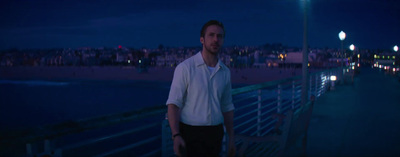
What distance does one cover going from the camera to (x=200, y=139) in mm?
2109

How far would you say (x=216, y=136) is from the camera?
216cm

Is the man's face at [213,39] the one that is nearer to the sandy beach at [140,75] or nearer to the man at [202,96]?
the man at [202,96]

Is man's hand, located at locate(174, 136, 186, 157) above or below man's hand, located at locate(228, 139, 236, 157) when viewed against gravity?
above

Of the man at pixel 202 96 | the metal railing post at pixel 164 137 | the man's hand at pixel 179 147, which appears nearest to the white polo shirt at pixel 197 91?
the man at pixel 202 96

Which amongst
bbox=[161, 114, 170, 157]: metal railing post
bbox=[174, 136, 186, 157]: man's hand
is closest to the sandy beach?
bbox=[161, 114, 170, 157]: metal railing post

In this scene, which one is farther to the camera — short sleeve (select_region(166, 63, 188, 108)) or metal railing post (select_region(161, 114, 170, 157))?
metal railing post (select_region(161, 114, 170, 157))

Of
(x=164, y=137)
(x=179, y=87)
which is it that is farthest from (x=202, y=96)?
(x=164, y=137)

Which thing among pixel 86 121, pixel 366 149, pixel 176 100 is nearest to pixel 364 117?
pixel 366 149

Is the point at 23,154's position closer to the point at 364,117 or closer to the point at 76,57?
the point at 364,117

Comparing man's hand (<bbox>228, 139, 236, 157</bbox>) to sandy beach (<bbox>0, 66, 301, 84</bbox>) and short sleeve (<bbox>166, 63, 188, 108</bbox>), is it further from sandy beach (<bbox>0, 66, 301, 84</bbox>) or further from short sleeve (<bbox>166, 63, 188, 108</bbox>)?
sandy beach (<bbox>0, 66, 301, 84</bbox>)

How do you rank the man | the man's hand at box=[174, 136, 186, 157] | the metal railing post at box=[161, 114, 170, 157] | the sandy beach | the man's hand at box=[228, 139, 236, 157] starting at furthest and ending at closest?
the sandy beach < the metal railing post at box=[161, 114, 170, 157] < the man's hand at box=[228, 139, 236, 157] < the man < the man's hand at box=[174, 136, 186, 157]

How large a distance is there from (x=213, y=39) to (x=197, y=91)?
1.21ft

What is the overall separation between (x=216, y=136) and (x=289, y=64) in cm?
15988

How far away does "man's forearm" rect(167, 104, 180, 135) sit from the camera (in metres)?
1.96
